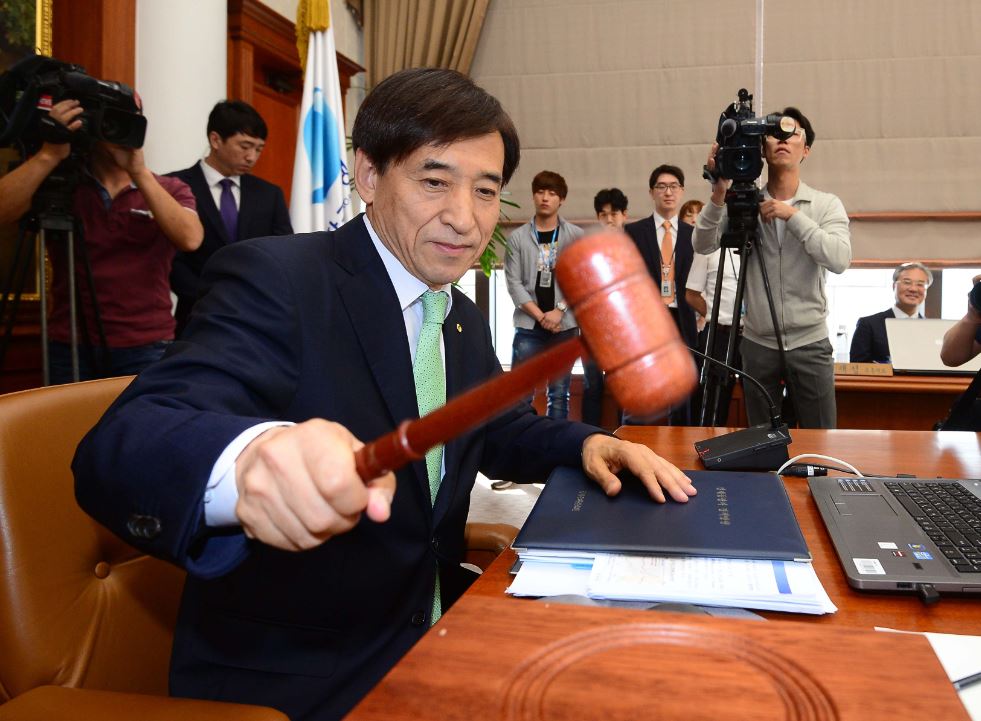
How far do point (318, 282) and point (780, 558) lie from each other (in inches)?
25.4

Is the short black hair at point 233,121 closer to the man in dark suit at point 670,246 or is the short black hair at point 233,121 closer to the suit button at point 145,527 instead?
the man in dark suit at point 670,246

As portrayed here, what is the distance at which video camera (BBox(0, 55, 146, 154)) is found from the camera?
2039 millimetres

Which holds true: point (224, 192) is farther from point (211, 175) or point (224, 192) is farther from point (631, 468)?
point (631, 468)

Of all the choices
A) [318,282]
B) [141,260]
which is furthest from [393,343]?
[141,260]

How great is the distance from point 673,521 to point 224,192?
2.47 metres

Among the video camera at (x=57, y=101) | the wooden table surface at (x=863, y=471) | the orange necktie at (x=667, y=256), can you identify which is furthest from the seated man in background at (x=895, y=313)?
the video camera at (x=57, y=101)

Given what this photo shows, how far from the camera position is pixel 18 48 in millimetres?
2803

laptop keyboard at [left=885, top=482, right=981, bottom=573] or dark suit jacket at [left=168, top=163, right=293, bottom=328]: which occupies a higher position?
dark suit jacket at [left=168, top=163, right=293, bottom=328]

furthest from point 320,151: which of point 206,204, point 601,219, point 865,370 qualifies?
point 865,370

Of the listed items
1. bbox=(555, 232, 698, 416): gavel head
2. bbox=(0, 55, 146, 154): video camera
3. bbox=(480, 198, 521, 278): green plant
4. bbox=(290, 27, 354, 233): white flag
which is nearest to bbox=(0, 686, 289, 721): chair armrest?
bbox=(555, 232, 698, 416): gavel head

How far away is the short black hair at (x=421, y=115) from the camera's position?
1076mm

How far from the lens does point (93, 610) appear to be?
884 mm

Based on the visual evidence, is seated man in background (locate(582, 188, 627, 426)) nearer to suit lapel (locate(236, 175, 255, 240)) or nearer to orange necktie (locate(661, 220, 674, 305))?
orange necktie (locate(661, 220, 674, 305))

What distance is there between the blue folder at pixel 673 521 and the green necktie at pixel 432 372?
160 millimetres
